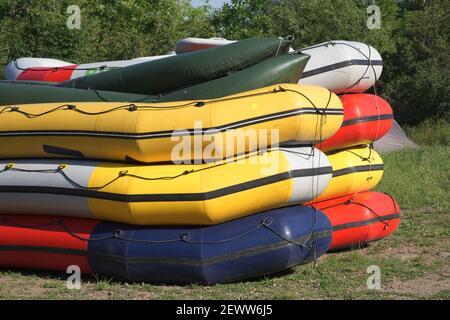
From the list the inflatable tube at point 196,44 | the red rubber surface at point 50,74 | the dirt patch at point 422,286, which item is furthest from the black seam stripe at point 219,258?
the red rubber surface at point 50,74

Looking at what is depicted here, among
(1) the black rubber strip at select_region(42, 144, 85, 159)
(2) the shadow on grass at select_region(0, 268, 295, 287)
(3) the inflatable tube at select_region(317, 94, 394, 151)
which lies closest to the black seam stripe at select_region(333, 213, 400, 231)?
(3) the inflatable tube at select_region(317, 94, 394, 151)

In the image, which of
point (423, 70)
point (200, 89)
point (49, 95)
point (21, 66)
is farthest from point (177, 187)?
point (423, 70)

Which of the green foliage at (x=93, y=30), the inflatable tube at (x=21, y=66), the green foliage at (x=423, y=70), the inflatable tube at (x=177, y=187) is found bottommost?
the green foliage at (x=423, y=70)

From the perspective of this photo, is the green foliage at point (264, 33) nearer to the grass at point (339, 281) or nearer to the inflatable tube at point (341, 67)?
the inflatable tube at point (341, 67)

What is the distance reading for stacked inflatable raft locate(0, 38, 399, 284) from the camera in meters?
5.46

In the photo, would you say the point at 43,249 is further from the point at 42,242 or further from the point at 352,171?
the point at 352,171

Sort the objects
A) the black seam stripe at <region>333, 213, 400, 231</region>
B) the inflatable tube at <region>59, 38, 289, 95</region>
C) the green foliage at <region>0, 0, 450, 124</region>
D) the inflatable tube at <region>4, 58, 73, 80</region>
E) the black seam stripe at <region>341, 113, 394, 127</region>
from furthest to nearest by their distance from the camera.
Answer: the green foliage at <region>0, 0, 450, 124</region>
the inflatable tube at <region>4, 58, 73, 80</region>
the black seam stripe at <region>341, 113, 394, 127</region>
the black seam stripe at <region>333, 213, 400, 231</region>
the inflatable tube at <region>59, 38, 289, 95</region>

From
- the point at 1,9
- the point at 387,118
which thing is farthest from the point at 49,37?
the point at 387,118

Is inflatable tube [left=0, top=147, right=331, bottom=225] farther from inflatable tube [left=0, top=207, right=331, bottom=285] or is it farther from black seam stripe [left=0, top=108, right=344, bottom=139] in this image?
black seam stripe [left=0, top=108, right=344, bottom=139]

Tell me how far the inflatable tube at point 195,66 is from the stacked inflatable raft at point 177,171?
1 centimetres

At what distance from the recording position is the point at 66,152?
5883mm

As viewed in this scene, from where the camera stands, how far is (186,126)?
546 cm

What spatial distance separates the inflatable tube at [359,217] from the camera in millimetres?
6711

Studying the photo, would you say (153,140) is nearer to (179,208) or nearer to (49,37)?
(179,208)
